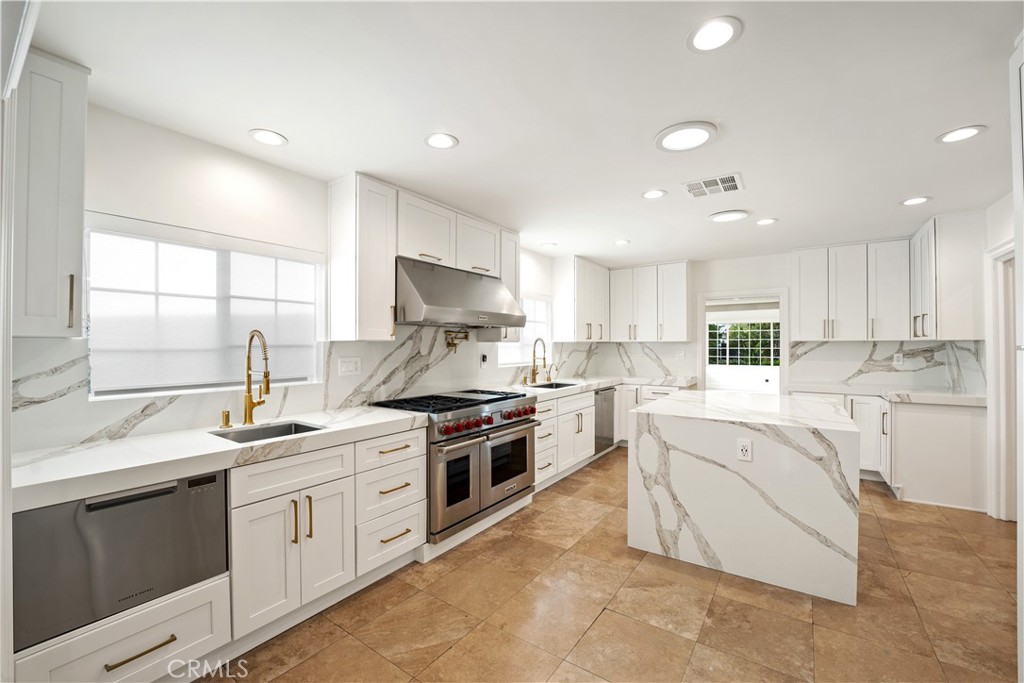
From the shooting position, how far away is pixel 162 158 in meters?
2.16

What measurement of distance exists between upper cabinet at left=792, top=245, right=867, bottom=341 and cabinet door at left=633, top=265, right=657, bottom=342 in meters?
1.53

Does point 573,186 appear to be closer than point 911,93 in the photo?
No

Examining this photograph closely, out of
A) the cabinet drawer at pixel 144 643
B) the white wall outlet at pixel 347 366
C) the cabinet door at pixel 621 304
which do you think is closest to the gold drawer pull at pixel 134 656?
the cabinet drawer at pixel 144 643

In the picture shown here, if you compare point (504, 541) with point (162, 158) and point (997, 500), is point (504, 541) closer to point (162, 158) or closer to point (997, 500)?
point (162, 158)

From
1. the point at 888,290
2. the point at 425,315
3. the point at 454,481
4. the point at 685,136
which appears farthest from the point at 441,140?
the point at 888,290

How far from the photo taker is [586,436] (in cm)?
475

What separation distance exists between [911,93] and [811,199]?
1457mm

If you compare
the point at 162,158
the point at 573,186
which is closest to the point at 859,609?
the point at 573,186

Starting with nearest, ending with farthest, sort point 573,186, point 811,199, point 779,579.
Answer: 1. point 779,579
2. point 573,186
3. point 811,199

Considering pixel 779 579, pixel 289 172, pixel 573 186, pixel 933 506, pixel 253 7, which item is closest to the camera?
pixel 253 7

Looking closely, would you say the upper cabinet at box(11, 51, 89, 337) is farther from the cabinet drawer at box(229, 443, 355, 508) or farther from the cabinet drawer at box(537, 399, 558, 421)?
the cabinet drawer at box(537, 399, 558, 421)

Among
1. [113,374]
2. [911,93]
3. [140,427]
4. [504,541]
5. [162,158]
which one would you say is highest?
[911,93]

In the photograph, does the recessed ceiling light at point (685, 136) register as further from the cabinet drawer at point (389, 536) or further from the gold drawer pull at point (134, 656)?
the gold drawer pull at point (134, 656)

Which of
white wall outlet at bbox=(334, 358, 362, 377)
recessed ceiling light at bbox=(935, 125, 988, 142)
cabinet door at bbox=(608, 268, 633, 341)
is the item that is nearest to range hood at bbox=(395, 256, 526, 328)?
white wall outlet at bbox=(334, 358, 362, 377)
